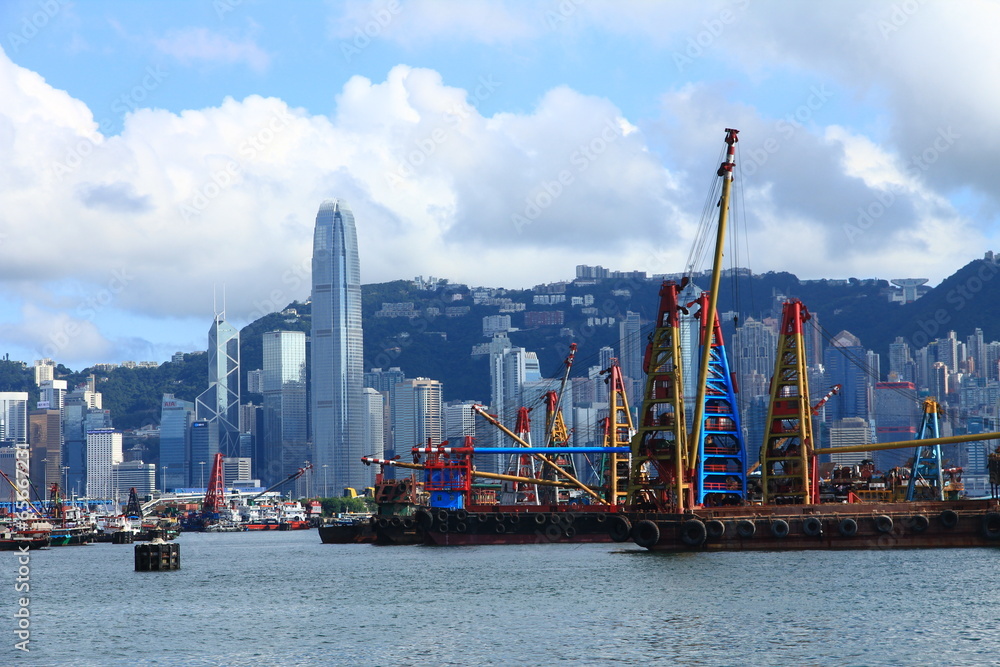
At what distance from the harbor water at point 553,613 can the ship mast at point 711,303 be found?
8003 millimetres

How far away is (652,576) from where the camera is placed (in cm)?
6981

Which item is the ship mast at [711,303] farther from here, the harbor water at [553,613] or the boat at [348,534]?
the boat at [348,534]

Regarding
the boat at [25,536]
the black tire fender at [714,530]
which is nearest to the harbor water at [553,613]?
the black tire fender at [714,530]

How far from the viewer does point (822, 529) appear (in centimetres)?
8250

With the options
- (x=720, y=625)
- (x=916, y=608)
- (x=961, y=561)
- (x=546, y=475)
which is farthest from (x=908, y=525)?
(x=546, y=475)

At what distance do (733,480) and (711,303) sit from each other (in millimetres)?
13093

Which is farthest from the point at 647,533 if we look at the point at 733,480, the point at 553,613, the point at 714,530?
the point at 553,613

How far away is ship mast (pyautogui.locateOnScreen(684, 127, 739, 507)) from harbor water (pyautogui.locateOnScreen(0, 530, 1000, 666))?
8003mm

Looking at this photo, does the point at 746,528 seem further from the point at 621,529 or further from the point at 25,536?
the point at 25,536

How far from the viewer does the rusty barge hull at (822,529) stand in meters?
81.6

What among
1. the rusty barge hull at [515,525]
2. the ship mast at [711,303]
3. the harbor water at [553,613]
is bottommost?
the harbor water at [553,613]

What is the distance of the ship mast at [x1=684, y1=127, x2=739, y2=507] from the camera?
90.1m

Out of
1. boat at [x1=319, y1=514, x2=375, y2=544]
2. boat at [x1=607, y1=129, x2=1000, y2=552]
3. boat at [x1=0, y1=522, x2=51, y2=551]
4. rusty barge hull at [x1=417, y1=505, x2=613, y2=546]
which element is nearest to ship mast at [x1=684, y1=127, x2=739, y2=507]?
boat at [x1=607, y1=129, x2=1000, y2=552]

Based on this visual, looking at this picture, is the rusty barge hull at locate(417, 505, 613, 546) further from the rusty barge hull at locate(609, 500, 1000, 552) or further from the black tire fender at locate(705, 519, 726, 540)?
the black tire fender at locate(705, 519, 726, 540)
